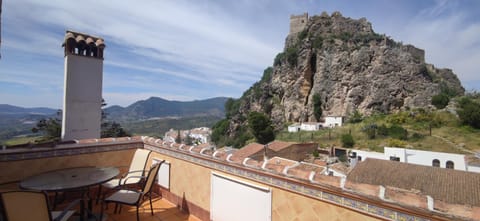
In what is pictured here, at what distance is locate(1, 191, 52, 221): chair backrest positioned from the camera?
1490 millimetres

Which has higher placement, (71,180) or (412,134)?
(71,180)

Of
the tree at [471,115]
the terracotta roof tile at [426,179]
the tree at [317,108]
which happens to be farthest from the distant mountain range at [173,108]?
the terracotta roof tile at [426,179]

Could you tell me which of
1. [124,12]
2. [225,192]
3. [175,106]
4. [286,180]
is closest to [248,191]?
[225,192]

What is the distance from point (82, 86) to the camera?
423cm

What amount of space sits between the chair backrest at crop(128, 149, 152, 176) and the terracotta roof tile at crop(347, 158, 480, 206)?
9285 mm

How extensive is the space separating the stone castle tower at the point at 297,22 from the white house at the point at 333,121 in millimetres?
19408

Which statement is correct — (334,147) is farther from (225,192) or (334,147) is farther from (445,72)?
(445,72)

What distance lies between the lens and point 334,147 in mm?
21453

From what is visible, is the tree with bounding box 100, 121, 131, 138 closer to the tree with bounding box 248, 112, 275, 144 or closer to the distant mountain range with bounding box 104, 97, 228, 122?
the tree with bounding box 248, 112, 275, 144

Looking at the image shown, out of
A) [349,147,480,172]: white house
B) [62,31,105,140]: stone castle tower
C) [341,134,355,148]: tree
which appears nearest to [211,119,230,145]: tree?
[341,134,355,148]: tree

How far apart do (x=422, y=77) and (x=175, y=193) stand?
36.0m

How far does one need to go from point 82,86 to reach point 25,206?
3329 mm

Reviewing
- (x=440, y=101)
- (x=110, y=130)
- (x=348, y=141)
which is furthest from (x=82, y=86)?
(x=440, y=101)

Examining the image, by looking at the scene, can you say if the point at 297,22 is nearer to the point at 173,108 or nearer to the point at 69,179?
the point at 69,179
